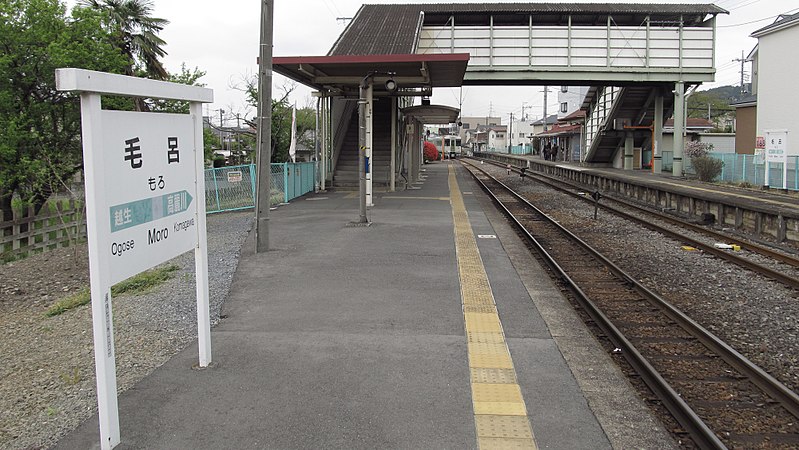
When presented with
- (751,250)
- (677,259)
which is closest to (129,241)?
(677,259)

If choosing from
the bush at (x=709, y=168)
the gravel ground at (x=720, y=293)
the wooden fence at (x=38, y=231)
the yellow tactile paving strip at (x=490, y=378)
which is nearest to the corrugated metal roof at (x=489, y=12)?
the bush at (x=709, y=168)

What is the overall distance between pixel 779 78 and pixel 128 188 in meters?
28.5

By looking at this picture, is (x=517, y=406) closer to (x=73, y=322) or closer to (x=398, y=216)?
(x=73, y=322)

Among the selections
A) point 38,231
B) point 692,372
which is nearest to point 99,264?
point 692,372

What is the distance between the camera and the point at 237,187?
1870 centimetres

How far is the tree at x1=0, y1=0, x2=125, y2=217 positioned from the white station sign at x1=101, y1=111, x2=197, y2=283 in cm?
1547

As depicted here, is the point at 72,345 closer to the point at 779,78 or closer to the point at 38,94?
the point at 38,94

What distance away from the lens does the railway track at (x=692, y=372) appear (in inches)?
174

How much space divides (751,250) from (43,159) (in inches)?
725

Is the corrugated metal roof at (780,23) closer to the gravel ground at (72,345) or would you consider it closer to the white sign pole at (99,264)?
the gravel ground at (72,345)

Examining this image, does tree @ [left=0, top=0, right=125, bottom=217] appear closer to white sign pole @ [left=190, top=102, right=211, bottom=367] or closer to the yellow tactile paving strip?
the yellow tactile paving strip

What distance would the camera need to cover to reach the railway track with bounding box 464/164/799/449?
442 cm

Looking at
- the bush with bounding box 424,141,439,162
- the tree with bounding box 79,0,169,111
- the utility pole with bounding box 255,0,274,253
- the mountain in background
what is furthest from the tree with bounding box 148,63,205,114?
the bush with bounding box 424,141,439,162

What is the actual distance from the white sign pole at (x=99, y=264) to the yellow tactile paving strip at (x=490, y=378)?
217 centimetres
